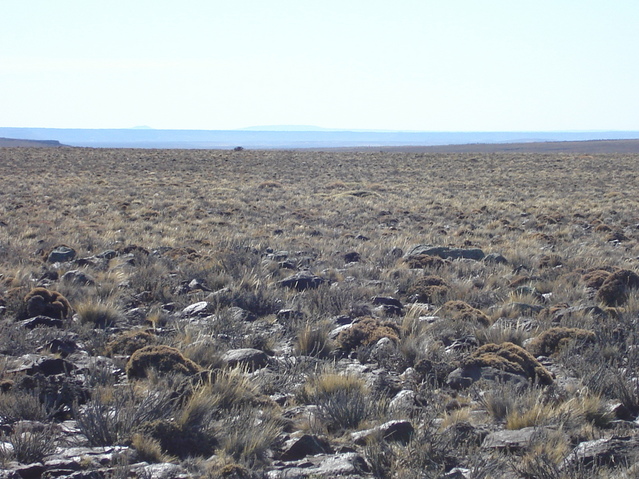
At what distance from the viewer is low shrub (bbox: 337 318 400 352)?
5.35 m

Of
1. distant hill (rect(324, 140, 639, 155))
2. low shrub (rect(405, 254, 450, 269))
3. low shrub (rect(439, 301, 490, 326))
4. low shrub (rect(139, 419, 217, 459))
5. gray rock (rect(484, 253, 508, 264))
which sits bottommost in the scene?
gray rock (rect(484, 253, 508, 264))

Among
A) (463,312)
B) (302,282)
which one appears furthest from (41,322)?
(463,312)

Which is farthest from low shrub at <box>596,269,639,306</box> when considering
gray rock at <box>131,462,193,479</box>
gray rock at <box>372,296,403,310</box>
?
gray rock at <box>131,462,193,479</box>

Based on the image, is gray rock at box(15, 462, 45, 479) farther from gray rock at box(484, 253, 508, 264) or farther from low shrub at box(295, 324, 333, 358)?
gray rock at box(484, 253, 508, 264)

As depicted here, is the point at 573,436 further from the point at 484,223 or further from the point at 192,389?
the point at 484,223

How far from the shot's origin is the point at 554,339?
5.32m

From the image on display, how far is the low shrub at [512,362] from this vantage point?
14.8 ft

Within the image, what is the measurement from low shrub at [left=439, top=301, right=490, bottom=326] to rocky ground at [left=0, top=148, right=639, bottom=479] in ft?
0.07

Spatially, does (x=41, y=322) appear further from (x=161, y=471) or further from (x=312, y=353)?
(x=161, y=471)

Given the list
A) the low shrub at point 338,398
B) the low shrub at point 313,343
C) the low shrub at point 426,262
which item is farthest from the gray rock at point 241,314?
the low shrub at point 426,262

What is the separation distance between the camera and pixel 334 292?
7062 mm

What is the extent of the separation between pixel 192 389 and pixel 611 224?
13770mm

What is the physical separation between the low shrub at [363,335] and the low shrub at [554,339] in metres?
1.18

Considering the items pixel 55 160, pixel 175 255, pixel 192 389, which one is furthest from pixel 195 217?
pixel 55 160
